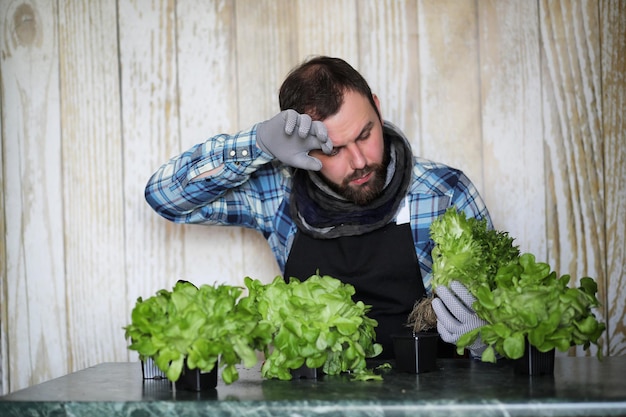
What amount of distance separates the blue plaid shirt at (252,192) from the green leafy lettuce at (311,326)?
33.2 inches

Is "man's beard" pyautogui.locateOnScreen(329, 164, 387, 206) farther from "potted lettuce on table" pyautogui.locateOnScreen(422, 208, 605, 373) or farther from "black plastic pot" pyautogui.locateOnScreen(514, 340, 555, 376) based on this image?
"black plastic pot" pyautogui.locateOnScreen(514, 340, 555, 376)

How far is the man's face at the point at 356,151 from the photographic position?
89.9 inches

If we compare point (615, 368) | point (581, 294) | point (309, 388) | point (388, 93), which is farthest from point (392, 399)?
point (388, 93)

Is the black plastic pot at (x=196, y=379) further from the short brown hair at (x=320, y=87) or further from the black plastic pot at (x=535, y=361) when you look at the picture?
the short brown hair at (x=320, y=87)

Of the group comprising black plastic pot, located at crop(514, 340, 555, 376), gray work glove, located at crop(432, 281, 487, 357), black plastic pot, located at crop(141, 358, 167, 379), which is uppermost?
gray work glove, located at crop(432, 281, 487, 357)

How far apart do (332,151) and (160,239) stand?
712 millimetres

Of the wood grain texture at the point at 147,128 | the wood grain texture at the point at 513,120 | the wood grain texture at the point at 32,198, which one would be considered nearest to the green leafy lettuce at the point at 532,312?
the wood grain texture at the point at 513,120

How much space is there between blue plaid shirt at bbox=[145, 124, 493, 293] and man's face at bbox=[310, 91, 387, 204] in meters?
0.13

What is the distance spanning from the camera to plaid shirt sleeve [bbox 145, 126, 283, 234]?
7.68 ft

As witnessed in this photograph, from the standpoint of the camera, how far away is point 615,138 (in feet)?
8.34

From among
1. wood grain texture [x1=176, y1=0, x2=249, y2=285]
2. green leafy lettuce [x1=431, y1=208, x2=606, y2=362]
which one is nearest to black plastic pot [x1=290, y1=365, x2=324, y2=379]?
green leafy lettuce [x1=431, y1=208, x2=606, y2=362]

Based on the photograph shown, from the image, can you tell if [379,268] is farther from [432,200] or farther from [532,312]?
[532,312]

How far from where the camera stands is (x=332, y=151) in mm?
→ 2305

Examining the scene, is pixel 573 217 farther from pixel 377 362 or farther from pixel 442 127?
pixel 377 362
